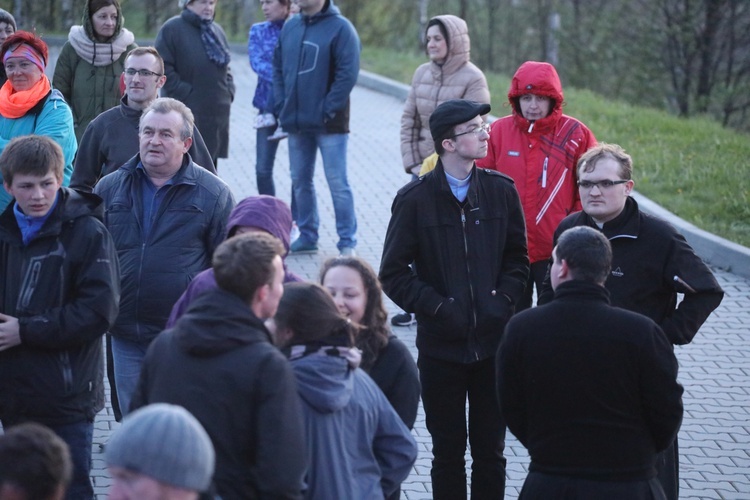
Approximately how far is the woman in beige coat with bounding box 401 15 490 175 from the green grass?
0.90m

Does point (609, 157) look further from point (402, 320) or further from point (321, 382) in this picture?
point (402, 320)

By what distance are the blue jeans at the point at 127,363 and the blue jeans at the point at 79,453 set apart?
685mm

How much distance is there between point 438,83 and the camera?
8.37 meters

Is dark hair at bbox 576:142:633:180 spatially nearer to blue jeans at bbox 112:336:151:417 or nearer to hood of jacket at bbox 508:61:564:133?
hood of jacket at bbox 508:61:564:133

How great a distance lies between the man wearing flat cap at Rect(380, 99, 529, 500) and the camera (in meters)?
5.17

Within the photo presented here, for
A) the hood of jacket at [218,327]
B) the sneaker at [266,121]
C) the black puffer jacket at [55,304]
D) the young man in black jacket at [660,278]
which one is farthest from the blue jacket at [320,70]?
the hood of jacket at [218,327]

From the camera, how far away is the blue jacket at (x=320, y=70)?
9.30m

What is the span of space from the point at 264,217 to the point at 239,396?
1.28 m

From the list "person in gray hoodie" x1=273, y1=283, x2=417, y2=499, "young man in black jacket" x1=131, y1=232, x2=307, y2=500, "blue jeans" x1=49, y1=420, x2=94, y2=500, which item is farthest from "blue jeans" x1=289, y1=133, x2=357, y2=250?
"young man in black jacket" x1=131, y1=232, x2=307, y2=500

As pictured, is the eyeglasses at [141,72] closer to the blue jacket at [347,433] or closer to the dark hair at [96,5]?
the dark hair at [96,5]

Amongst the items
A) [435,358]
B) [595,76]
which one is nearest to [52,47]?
[595,76]

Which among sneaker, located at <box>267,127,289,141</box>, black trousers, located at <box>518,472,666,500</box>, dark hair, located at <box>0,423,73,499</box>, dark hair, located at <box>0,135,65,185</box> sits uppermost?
dark hair, located at <box>0,135,65,185</box>

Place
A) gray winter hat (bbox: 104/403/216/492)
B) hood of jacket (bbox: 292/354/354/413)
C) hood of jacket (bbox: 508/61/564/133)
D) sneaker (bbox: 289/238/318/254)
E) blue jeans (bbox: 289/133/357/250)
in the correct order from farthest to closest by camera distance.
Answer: sneaker (bbox: 289/238/318/254)
blue jeans (bbox: 289/133/357/250)
hood of jacket (bbox: 508/61/564/133)
hood of jacket (bbox: 292/354/354/413)
gray winter hat (bbox: 104/403/216/492)

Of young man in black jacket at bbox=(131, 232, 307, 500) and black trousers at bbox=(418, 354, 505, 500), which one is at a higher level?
young man in black jacket at bbox=(131, 232, 307, 500)
